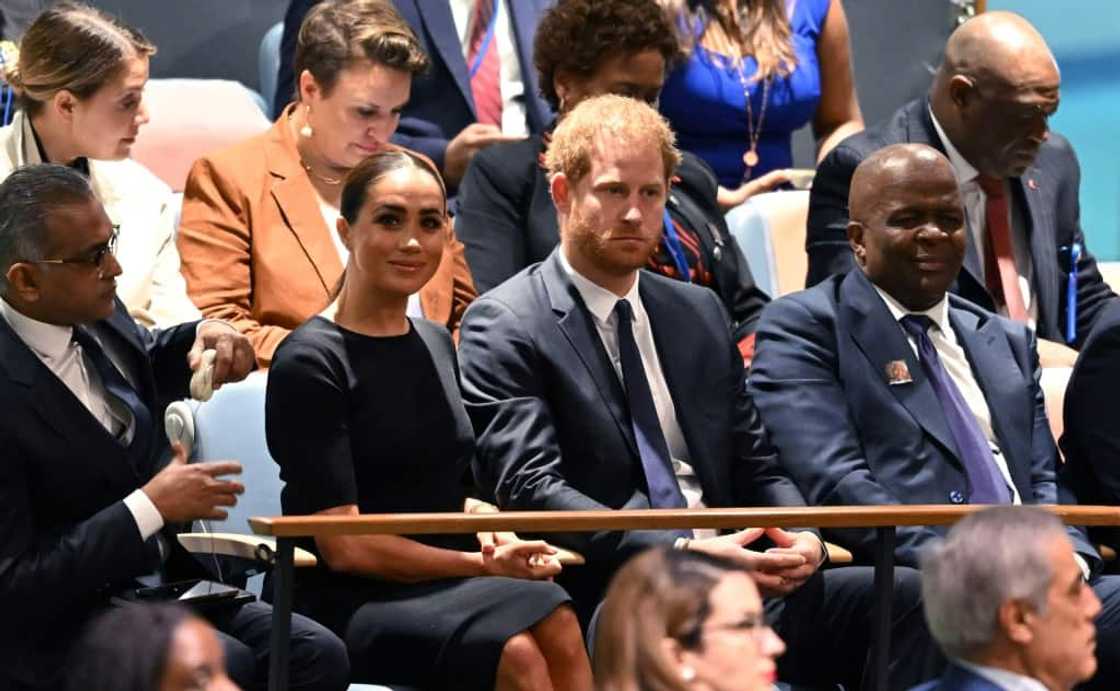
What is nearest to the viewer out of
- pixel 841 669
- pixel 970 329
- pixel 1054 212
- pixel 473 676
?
pixel 473 676

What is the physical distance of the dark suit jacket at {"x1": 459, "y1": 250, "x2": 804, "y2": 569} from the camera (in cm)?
353

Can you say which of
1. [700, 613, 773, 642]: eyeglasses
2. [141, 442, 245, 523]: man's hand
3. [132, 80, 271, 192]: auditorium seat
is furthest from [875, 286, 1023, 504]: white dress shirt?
[132, 80, 271, 192]: auditorium seat

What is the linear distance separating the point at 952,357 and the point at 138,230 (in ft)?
4.82

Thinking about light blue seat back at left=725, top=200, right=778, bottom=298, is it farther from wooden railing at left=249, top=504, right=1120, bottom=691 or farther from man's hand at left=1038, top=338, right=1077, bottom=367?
wooden railing at left=249, top=504, right=1120, bottom=691

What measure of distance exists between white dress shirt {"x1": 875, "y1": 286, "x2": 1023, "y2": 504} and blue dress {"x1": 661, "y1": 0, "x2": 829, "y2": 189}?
3.30 feet

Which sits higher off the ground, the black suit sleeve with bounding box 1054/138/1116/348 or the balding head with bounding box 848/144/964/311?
the balding head with bounding box 848/144/964/311

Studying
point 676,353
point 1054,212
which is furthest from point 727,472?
point 1054,212

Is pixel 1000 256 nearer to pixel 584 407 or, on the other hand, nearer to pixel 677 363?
pixel 677 363

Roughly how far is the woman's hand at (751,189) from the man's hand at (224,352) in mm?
1661

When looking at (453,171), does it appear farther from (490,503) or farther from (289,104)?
(490,503)

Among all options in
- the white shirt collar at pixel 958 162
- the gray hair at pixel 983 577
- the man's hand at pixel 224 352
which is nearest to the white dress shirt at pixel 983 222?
the white shirt collar at pixel 958 162

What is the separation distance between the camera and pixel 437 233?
362 centimetres

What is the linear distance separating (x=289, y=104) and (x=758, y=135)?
1.11 m

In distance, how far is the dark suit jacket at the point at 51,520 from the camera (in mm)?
3115
